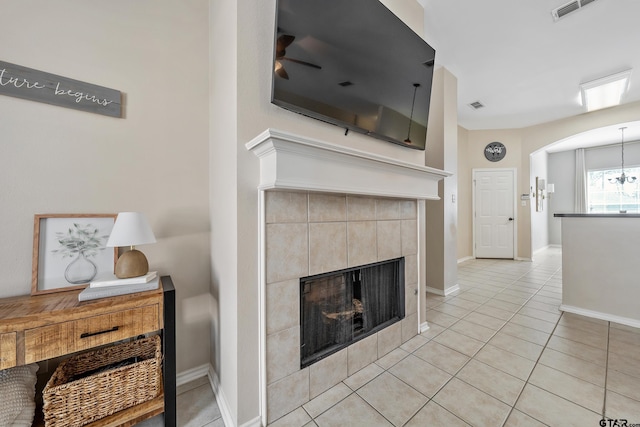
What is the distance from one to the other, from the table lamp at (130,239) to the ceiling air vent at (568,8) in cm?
379

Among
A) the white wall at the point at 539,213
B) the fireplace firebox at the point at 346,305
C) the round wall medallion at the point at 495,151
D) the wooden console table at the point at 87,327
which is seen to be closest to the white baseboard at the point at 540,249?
Result: the white wall at the point at 539,213

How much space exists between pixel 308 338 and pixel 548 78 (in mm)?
4647

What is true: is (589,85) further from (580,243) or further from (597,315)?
(597,315)

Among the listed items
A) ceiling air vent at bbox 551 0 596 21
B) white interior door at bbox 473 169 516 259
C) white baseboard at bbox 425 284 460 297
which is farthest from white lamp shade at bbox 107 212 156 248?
white interior door at bbox 473 169 516 259

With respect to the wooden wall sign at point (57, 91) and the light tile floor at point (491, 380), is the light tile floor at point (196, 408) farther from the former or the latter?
the wooden wall sign at point (57, 91)

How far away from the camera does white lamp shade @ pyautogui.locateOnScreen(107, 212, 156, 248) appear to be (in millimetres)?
1155

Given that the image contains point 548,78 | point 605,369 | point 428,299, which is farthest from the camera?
point 548,78

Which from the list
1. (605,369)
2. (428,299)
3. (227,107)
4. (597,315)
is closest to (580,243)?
(597,315)

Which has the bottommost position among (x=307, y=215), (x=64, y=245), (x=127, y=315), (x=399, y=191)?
(x=127, y=315)

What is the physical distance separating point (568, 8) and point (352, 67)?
96.6 inches

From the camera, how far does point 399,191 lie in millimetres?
1750

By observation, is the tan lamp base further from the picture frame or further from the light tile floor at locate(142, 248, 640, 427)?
the light tile floor at locate(142, 248, 640, 427)

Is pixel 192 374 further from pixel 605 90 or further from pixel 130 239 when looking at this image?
pixel 605 90

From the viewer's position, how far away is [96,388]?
1.08 m
